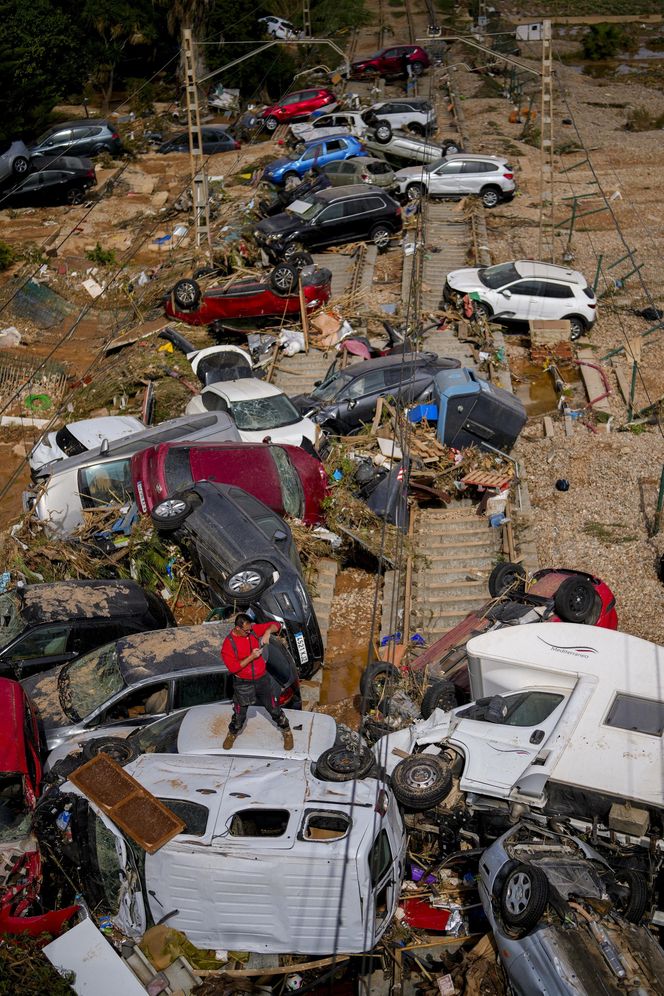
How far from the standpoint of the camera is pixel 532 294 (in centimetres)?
2086

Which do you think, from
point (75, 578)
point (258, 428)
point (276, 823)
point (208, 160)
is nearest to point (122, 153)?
point (208, 160)

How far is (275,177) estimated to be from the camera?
95.2 ft

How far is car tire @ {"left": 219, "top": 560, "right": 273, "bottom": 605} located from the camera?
11.2 meters

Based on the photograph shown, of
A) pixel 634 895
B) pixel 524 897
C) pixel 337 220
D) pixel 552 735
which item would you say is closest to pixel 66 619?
pixel 552 735

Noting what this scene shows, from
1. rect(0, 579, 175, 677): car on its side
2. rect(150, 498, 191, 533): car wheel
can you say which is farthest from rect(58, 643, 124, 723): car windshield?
rect(150, 498, 191, 533): car wheel

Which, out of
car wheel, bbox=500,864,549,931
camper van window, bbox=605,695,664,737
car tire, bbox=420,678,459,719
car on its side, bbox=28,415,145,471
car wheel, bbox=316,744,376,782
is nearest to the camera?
car wheel, bbox=500,864,549,931

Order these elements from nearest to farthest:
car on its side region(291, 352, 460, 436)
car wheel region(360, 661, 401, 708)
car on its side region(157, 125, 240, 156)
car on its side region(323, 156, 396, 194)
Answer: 1. car wheel region(360, 661, 401, 708)
2. car on its side region(291, 352, 460, 436)
3. car on its side region(323, 156, 396, 194)
4. car on its side region(157, 125, 240, 156)

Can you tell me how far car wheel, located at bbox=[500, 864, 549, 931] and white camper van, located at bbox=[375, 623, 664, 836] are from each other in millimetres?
1024

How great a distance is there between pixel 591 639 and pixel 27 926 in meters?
5.43

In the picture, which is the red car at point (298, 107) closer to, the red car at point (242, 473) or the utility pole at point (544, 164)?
the utility pole at point (544, 164)

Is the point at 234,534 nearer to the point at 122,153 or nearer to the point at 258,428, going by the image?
the point at 258,428

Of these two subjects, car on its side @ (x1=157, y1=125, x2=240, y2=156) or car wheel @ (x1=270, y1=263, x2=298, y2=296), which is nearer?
car wheel @ (x1=270, y1=263, x2=298, y2=296)

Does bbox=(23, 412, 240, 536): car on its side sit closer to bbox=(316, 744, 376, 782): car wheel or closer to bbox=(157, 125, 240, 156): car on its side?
bbox=(316, 744, 376, 782): car wheel

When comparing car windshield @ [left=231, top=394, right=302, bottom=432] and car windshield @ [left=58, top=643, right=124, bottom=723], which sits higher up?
car windshield @ [left=58, top=643, right=124, bottom=723]
